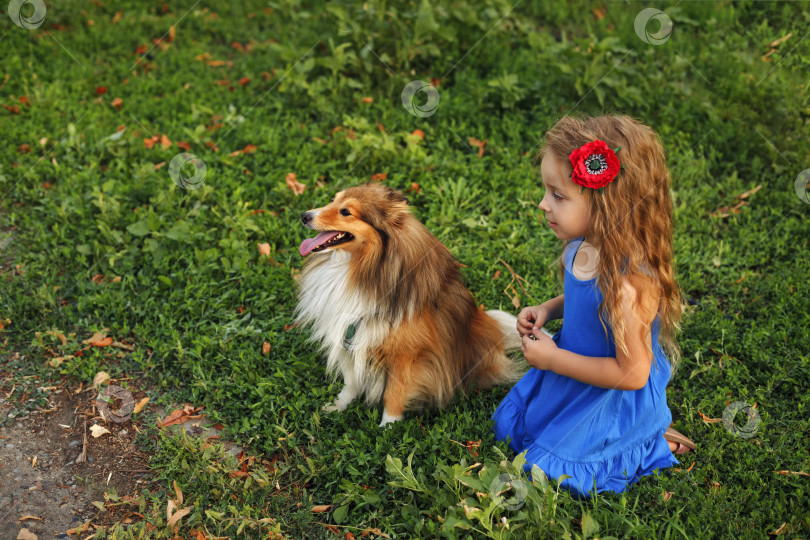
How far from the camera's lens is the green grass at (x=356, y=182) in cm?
315

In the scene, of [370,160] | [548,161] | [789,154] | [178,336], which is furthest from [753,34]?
[178,336]

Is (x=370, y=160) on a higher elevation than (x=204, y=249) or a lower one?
higher

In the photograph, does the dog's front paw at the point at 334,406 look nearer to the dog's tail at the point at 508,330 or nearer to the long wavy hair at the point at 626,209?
the dog's tail at the point at 508,330

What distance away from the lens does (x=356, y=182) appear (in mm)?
4977

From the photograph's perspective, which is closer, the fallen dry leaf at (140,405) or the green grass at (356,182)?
the green grass at (356,182)

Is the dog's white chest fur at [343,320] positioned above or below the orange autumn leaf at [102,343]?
above

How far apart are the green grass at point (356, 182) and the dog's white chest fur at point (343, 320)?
8.2 inches

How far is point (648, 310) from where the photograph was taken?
2637 mm

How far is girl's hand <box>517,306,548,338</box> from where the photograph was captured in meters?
3.00

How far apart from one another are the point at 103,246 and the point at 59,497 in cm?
188

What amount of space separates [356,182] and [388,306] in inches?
79.7

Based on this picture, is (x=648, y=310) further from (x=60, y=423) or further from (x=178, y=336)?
(x=60, y=423)

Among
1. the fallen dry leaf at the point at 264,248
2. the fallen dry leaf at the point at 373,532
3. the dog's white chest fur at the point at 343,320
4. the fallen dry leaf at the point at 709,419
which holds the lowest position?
the fallen dry leaf at the point at 373,532

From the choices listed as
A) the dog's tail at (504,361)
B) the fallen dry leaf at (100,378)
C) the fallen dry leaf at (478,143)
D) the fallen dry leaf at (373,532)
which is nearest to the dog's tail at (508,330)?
the dog's tail at (504,361)
